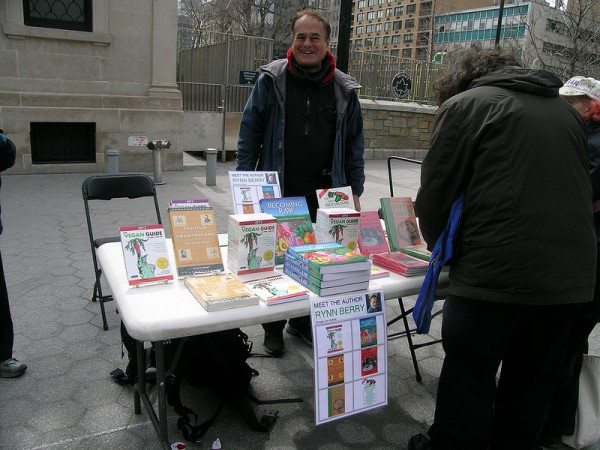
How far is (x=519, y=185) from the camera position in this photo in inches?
68.6

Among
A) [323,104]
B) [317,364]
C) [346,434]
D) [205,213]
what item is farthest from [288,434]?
[323,104]

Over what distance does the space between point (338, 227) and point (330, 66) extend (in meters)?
1.19

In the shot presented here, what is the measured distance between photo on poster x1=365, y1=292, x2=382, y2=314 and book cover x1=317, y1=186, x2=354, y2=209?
0.56 m

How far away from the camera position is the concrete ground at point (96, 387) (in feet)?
7.83

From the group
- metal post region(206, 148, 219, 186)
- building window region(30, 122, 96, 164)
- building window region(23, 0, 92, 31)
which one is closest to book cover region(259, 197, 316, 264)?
metal post region(206, 148, 219, 186)

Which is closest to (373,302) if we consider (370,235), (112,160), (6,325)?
(370,235)

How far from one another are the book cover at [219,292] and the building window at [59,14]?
7125 mm

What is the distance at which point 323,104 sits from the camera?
310 cm

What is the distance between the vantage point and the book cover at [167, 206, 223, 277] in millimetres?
2107

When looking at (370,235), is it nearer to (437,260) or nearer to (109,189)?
(437,260)

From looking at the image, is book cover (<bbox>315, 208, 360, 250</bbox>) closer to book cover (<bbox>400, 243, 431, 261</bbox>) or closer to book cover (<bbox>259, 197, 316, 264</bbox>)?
book cover (<bbox>259, 197, 316, 264</bbox>)

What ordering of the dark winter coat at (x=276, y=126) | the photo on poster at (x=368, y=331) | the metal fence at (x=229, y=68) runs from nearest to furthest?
1. the photo on poster at (x=368, y=331)
2. the dark winter coat at (x=276, y=126)
3. the metal fence at (x=229, y=68)

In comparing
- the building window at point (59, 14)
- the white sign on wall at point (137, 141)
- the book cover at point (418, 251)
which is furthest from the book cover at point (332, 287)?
the building window at point (59, 14)

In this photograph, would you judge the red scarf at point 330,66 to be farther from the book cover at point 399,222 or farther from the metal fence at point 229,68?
the metal fence at point 229,68
